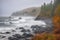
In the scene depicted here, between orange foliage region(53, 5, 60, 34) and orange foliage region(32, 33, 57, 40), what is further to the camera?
orange foliage region(53, 5, 60, 34)

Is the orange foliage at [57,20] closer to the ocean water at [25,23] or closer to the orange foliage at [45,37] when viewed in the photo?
the orange foliage at [45,37]

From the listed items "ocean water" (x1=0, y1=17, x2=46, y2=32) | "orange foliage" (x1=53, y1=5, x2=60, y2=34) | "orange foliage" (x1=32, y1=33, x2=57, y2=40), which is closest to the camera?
"orange foliage" (x1=32, y1=33, x2=57, y2=40)

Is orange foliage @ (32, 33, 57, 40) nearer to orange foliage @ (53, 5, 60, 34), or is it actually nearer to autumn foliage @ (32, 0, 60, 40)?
autumn foliage @ (32, 0, 60, 40)

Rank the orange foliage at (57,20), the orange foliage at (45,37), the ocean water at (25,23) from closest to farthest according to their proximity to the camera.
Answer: the orange foliage at (45,37) < the orange foliage at (57,20) < the ocean water at (25,23)

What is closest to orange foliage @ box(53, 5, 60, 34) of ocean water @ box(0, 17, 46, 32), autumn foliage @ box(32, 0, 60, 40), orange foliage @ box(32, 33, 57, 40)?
autumn foliage @ box(32, 0, 60, 40)

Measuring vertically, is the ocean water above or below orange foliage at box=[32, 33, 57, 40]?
above

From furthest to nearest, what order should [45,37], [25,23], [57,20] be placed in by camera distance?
[25,23] < [57,20] < [45,37]

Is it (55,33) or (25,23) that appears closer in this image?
(55,33)

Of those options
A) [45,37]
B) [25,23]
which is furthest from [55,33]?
[25,23]

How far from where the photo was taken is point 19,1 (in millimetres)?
3615

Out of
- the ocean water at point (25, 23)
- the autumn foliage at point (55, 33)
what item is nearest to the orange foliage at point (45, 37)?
the autumn foliage at point (55, 33)

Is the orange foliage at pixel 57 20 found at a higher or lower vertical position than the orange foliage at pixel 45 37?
higher

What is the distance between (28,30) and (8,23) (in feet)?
1.41

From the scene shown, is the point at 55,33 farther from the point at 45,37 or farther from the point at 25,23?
the point at 25,23
